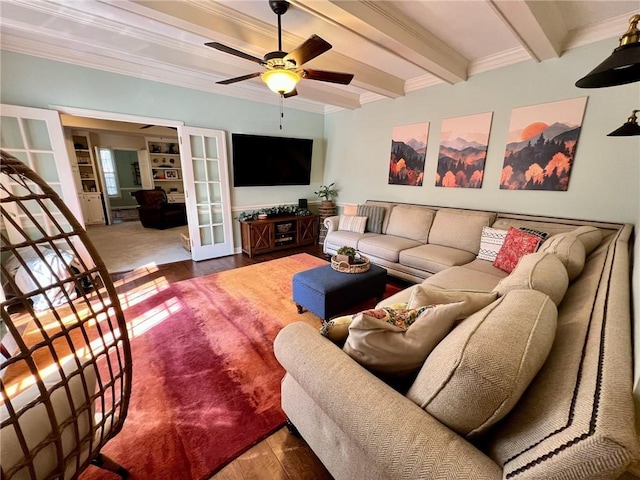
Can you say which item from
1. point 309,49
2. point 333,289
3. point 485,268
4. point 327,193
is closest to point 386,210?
point 327,193

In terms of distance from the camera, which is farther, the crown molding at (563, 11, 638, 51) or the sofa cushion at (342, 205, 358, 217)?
the sofa cushion at (342, 205, 358, 217)

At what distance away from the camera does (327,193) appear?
17.0ft

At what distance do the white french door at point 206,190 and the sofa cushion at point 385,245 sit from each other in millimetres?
2338

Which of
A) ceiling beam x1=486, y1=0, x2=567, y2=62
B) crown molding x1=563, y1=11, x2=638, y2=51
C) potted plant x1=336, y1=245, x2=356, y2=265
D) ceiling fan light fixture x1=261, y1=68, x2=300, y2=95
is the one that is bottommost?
potted plant x1=336, y1=245, x2=356, y2=265

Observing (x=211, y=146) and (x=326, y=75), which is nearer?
(x=326, y=75)

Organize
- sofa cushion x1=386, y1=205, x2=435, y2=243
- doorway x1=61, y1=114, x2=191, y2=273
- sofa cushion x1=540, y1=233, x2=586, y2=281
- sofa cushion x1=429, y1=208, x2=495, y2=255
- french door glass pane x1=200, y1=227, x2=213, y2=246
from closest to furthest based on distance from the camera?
sofa cushion x1=540, y1=233, x2=586, y2=281 → sofa cushion x1=429, y1=208, x2=495, y2=255 → sofa cushion x1=386, y1=205, x2=435, y2=243 → french door glass pane x1=200, y1=227, x2=213, y2=246 → doorway x1=61, y1=114, x2=191, y2=273

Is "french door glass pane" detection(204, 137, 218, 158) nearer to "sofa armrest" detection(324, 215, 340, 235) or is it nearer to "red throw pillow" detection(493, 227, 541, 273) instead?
"sofa armrest" detection(324, 215, 340, 235)

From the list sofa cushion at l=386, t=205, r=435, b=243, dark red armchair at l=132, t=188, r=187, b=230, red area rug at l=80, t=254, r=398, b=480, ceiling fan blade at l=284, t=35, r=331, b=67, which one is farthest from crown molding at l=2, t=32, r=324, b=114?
dark red armchair at l=132, t=188, r=187, b=230

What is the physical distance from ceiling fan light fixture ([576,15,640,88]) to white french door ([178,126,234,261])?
410cm

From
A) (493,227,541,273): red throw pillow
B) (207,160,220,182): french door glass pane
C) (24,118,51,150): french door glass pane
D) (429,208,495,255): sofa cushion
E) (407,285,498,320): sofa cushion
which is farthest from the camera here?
(207,160,220,182): french door glass pane

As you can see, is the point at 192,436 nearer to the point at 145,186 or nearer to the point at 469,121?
the point at 469,121

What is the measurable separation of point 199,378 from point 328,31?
312cm

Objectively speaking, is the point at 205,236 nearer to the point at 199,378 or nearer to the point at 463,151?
the point at 199,378

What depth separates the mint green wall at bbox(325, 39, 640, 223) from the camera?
A: 2.42 metres
